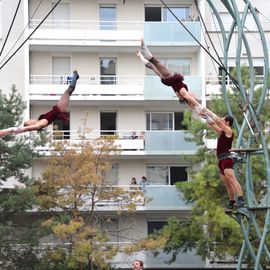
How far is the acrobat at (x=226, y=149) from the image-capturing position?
45.6 feet

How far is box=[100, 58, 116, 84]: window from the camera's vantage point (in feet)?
119

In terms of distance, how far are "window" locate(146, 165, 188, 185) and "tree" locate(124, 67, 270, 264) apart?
5.62m

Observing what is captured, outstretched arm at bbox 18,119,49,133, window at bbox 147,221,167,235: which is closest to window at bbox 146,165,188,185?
window at bbox 147,221,167,235

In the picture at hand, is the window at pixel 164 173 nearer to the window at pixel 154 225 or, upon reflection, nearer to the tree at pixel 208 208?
the window at pixel 154 225

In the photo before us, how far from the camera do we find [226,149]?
14.6 meters

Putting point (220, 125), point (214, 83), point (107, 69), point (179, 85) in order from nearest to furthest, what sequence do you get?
point (179, 85) → point (220, 125) → point (214, 83) → point (107, 69)

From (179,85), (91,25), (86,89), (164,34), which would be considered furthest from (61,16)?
(179,85)

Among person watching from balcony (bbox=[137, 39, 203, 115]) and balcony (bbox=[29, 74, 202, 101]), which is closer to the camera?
person watching from balcony (bbox=[137, 39, 203, 115])

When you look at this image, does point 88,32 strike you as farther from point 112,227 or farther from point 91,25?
point 112,227

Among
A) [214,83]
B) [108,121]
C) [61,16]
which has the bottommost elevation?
[108,121]

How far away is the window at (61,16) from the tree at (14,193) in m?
6.96

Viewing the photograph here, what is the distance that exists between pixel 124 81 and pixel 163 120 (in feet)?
7.46

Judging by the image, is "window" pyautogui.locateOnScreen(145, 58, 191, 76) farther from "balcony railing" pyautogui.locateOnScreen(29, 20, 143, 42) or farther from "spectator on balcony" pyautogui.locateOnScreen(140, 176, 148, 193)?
"spectator on balcony" pyautogui.locateOnScreen(140, 176, 148, 193)

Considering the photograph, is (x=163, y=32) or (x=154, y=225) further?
(x=163, y=32)
